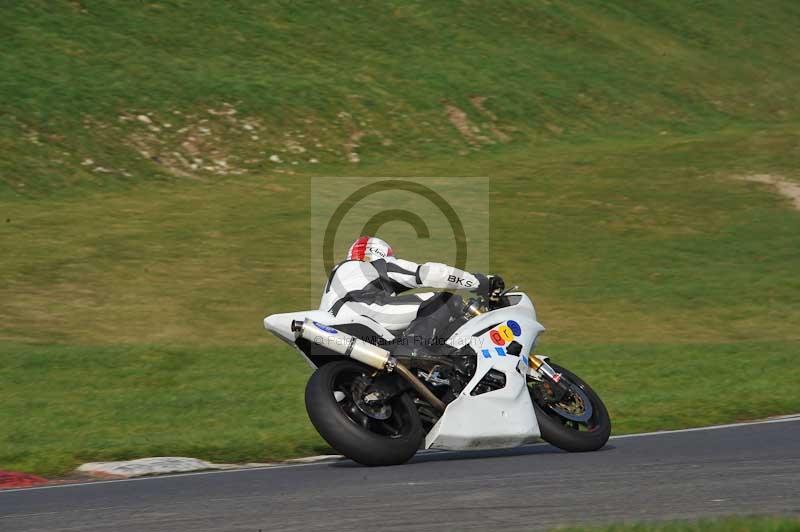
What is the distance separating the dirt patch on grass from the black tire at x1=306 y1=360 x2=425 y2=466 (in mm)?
20686

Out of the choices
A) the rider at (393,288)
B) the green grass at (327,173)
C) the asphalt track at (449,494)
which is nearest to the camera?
the asphalt track at (449,494)

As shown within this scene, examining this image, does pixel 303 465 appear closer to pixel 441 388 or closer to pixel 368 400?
pixel 368 400

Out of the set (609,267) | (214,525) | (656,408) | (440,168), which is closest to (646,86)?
(440,168)

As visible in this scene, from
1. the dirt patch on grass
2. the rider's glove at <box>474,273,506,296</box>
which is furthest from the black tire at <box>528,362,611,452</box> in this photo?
the dirt patch on grass

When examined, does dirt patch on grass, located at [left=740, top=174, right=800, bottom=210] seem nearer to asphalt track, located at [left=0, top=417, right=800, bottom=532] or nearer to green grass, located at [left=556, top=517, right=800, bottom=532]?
asphalt track, located at [left=0, top=417, right=800, bottom=532]

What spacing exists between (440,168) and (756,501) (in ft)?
83.1

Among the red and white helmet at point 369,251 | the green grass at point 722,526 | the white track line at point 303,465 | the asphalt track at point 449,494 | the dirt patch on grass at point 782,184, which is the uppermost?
the dirt patch on grass at point 782,184

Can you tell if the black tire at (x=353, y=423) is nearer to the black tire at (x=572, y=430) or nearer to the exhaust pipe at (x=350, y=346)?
the exhaust pipe at (x=350, y=346)

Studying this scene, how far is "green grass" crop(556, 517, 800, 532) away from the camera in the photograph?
5.85 m

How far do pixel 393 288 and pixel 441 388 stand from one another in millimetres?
911

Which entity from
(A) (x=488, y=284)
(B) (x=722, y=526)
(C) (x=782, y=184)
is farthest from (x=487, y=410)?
(C) (x=782, y=184)

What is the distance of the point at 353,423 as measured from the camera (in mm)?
8305

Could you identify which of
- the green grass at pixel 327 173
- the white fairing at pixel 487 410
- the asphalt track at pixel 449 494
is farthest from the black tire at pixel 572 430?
the green grass at pixel 327 173

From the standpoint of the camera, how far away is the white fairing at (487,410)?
8.76 m
